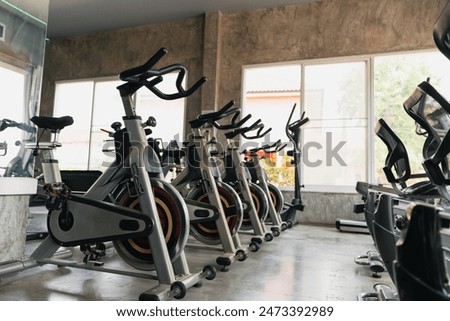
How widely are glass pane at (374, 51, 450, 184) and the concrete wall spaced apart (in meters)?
0.21

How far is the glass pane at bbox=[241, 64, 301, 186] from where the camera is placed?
6043mm

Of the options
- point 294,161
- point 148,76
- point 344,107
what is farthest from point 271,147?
point 148,76

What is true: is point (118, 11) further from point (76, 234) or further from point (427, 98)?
point (427, 98)

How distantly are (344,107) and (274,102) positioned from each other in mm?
1234

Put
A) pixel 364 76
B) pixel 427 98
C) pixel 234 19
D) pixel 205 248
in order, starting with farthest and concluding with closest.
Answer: pixel 234 19 → pixel 364 76 → pixel 205 248 → pixel 427 98

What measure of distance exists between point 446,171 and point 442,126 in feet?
1.30

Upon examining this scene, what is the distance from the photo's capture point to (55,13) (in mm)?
6883

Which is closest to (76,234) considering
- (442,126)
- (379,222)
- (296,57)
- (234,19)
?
(379,222)

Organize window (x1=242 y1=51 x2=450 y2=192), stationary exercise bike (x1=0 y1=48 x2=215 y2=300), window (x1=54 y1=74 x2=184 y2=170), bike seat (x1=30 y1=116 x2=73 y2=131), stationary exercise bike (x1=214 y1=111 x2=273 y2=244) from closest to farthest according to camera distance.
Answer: stationary exercise bike (x1=0 y1=48 x2=215 y2=300) → bike seat (x1=30 y1=116 x2=73 y2=131) → stationary exercise bike (x1=214 y1=111 x2=273 y2=244) → window (x1=242 y1=51 x2=450 y2=192) → window (x1=54 y1=74 x2=184 y2=170)

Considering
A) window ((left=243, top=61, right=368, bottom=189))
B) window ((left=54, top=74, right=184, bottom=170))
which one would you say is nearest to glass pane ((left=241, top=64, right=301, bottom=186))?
window ((left=243, top=61, right=368, bottom=189))

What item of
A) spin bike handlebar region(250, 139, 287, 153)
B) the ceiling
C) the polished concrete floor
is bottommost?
the polished concrete floor

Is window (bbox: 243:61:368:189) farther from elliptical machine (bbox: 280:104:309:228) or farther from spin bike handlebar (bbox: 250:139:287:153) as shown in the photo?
spin bike handlebar (bbox: 250:139:287:153)

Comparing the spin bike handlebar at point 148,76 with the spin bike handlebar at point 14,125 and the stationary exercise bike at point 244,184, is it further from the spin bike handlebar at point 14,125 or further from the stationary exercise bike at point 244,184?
the stationary exercise bike at point 244,184

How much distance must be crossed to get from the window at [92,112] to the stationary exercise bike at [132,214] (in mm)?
5006
